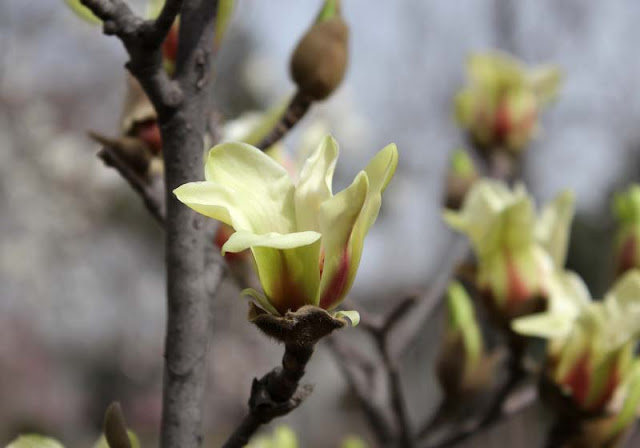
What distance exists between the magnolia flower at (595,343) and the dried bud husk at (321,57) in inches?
11.5

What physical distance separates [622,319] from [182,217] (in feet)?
1.38

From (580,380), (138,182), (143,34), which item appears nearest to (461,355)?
(580,380)

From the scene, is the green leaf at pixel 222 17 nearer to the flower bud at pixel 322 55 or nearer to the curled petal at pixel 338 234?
the flower bud at pixel 322 55

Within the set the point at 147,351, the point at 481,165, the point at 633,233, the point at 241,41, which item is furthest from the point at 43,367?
the point at 633,233

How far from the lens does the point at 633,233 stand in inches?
35.2

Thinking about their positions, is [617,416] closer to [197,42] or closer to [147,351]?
[197,42]

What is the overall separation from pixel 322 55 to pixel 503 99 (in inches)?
24.8

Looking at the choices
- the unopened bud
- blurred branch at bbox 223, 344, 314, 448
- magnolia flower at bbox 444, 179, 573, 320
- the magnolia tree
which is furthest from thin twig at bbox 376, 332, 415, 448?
blurred branch at bbox 223, 344, 314, 448

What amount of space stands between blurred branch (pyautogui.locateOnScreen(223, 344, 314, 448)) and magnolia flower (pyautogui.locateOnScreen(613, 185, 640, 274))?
1.92ft

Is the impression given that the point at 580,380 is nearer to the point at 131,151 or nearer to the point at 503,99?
the point at 131,151

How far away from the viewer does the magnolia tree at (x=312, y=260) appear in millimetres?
401

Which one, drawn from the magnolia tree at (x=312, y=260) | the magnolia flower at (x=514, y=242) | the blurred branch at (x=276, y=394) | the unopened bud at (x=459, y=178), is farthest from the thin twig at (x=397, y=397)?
the blurred branch at (x=276, y=394)

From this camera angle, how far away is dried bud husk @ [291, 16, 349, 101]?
61 centimetres

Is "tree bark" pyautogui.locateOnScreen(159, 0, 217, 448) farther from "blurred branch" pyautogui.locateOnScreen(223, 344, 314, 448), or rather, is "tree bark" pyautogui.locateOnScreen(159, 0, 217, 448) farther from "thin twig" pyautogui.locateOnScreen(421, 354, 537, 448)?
"thin twig" pyautogui.locateOnScreen(421, 354, 537, 448)
